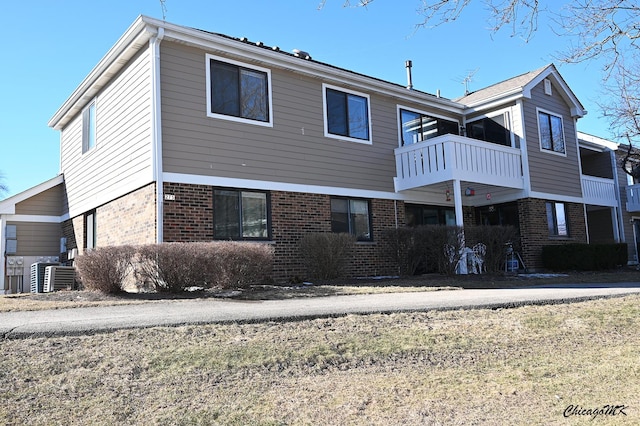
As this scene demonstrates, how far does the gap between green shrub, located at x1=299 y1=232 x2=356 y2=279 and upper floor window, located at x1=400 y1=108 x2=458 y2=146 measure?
495 cm

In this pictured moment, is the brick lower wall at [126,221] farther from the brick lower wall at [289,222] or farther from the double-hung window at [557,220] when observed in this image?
the double-hung window at [557,220]

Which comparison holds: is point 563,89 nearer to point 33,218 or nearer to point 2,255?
point 33,218

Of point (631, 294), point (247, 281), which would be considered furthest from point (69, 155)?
point (631, 294)

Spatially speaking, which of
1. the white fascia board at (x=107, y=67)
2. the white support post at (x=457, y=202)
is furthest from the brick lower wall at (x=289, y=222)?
the white fascia board at (x=107, y=67)

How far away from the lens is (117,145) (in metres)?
13.1

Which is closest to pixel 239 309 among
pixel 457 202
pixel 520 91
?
pixel 457 202

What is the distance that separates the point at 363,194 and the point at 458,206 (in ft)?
8.15

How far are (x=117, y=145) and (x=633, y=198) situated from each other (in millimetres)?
19946

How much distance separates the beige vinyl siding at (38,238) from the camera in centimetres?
1596

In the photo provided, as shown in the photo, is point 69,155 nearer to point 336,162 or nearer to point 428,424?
point 336,162

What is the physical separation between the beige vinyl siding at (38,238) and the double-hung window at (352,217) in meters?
8.86

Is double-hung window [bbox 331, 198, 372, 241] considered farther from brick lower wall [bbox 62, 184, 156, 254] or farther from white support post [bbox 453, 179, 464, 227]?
brick lower wall [bbox 62, 184, 156, 254]

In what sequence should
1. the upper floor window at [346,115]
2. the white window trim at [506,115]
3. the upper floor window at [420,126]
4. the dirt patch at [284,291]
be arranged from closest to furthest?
1. the dirt patch at [284,291]
2. the upper floor window at [346,115]
3. the upper floor window at [420,126]
4. the white window trim at [506,115]

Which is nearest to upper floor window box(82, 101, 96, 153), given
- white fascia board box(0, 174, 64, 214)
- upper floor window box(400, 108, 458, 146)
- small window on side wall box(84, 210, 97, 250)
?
small window on side wall box(84, 210, 97, 250)
